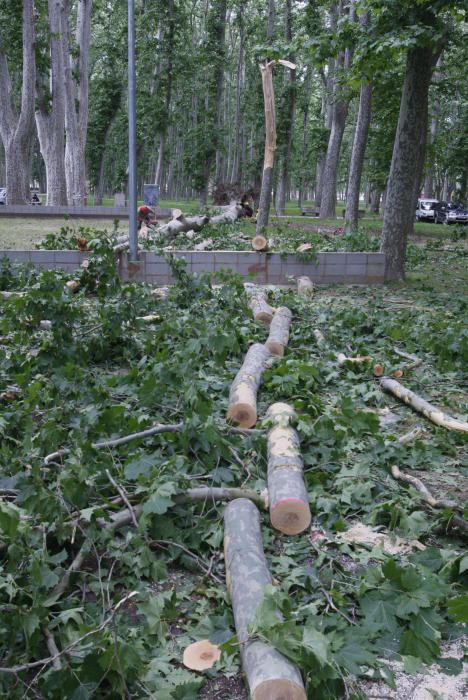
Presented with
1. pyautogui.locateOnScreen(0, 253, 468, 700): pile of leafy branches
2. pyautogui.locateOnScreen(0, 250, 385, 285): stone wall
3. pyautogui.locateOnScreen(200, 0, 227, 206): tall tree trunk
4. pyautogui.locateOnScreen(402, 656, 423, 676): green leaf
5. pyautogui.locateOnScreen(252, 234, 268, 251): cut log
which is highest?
pyautogui.locateOnScreen(200, 0, 227, 206): tall tree trunk

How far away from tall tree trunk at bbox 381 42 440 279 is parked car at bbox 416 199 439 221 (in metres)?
29.0

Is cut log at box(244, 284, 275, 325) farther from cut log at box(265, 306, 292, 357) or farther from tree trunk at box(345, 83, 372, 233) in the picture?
tree trunk at box(345, 83, 372, 233)

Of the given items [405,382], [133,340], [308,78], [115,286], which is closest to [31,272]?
[115,286]

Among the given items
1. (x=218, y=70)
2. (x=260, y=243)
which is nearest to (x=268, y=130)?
(x=260, y=243)

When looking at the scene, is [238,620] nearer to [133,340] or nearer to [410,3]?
[133,340]

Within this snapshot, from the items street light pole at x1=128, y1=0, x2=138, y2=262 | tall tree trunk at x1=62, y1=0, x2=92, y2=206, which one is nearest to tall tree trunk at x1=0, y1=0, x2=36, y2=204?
tall tree trunk at x1=62, y1=0, x2=92, y2=206

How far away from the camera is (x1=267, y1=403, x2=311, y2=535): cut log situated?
3.55m

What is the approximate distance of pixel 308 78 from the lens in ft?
148

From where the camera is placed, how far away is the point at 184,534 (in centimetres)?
348

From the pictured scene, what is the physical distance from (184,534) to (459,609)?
54.3 inches

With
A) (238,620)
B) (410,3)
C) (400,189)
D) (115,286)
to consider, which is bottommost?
(238,620)

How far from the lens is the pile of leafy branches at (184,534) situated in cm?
255

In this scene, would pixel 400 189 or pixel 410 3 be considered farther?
pixel 400 189

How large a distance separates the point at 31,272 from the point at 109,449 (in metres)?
5.91
